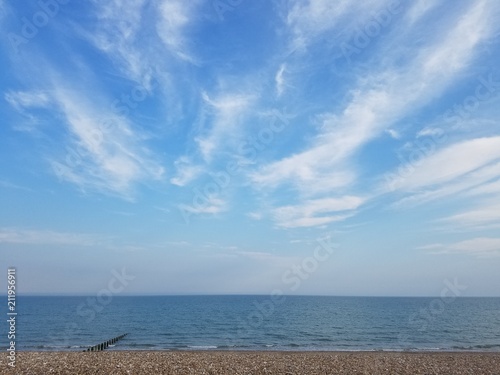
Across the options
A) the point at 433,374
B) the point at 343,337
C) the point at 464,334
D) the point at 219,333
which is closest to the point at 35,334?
the point at 219,333

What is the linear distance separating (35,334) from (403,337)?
55.6m

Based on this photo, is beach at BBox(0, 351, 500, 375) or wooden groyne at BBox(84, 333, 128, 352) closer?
beach at BBox(0, 351, 500, 375)

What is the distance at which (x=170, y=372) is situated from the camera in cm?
1948

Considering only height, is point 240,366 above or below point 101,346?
above

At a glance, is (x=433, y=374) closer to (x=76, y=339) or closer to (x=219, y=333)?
(x=219, y=333)

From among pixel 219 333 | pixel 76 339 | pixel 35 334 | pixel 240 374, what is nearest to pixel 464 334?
pixel 219 333

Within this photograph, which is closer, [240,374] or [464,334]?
[240,374]

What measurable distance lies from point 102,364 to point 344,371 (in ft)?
43.1

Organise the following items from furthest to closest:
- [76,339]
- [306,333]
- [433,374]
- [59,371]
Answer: [306,333]
[76,339]
[433,374]
[59,371]

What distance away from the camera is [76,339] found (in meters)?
52.3

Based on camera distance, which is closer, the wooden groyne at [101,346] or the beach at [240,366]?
the beach at [240,366]

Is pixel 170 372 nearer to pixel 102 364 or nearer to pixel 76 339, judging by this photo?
pixel 102 364

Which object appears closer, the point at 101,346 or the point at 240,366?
the point at 240,366

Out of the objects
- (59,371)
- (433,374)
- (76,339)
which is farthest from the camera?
(76,339)
